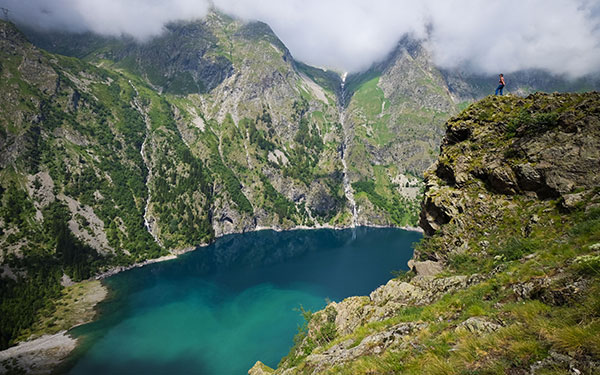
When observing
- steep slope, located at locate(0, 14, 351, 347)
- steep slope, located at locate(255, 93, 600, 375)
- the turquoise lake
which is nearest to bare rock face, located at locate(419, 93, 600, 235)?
steep slope, located at locate(255, 93, 600, 375)

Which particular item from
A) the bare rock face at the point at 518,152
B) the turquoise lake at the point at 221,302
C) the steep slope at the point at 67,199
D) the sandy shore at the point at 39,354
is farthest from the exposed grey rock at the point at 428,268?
the steep slope at the point at 67,199

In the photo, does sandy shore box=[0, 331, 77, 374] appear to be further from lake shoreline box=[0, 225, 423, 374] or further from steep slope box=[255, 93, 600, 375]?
steep slope box=[255, 93, 600, 375]

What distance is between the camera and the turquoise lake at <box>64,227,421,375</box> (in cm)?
6212

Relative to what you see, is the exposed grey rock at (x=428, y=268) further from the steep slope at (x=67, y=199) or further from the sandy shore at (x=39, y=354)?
the steep slope at (x=67, y=199)

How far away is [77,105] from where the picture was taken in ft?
634

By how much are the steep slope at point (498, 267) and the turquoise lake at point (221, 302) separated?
140 ft

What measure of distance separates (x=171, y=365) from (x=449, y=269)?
6472 cm

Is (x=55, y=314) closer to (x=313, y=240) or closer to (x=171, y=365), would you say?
(x=171, y=365)

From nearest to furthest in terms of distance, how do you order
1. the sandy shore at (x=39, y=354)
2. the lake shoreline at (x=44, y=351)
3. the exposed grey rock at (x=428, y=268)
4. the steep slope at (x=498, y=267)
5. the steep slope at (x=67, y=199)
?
the steep slope at (x=498, y=267), the exposed grey rock at (x=428, y=268), the sandy shore at (x=39, y=354), the lake shoreline at (x=44, y=351), the steep slope at (x=67, y=199)

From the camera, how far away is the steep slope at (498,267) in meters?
5.92

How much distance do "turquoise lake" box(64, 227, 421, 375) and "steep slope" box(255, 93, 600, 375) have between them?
140ft

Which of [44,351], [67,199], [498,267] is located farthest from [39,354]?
[67,199]

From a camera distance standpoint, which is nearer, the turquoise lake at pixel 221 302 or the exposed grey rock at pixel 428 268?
the exposed grey rock at pixel 428 268

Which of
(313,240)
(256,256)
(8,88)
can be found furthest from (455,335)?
(8,88)
